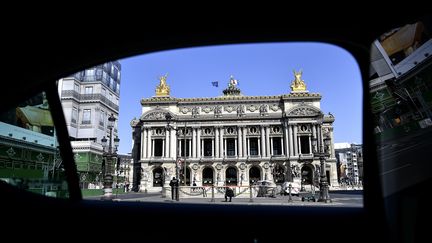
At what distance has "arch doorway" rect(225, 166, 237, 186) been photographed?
241 ft

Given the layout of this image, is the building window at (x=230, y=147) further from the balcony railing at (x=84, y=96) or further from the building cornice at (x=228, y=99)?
the balcony railing at (x=84, y=96)

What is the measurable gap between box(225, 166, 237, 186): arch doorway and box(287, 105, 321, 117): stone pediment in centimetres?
1722

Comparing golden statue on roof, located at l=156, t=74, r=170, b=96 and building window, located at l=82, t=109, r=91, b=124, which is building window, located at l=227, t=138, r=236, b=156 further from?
building window, located at l=82, t=109, r=91, b=124

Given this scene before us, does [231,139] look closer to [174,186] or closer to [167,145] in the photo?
[167,145]

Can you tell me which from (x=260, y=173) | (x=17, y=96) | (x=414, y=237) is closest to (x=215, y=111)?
(x=260, y=173)

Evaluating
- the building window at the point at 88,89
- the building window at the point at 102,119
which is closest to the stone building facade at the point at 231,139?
the building window at the point at 102,119

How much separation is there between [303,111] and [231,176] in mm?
21206

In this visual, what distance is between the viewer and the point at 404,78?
1778cm

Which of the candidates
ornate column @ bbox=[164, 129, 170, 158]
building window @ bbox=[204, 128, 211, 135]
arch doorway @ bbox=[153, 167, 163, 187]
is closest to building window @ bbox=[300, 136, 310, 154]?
building window @ bbox=[204, 128, 211, 135]

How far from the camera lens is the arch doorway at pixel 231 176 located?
241 feet

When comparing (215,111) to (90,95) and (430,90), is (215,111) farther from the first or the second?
(430,90)

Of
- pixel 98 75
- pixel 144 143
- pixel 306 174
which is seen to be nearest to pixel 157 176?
pixel 144 143

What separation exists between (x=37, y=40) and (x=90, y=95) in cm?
6877

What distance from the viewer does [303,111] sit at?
73.3m
